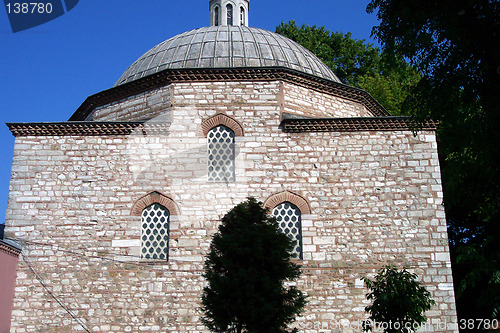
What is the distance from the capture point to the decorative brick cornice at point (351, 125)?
35.1 feet

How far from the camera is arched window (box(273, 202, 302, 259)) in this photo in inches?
398

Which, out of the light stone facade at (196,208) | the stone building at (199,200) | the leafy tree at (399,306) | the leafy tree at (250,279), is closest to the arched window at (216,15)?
the stone building at (199,200)

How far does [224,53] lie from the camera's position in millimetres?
12523

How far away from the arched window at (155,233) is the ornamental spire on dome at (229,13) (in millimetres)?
8085

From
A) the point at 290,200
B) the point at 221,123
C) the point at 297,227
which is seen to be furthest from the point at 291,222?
the point at 221,123

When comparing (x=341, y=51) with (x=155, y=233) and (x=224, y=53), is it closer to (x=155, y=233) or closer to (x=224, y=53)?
(x=224, y=53)

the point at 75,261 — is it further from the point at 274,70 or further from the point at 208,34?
the point at 208,34

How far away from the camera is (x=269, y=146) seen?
34.9 ft

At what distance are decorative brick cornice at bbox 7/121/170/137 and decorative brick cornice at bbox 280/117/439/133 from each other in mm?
2832

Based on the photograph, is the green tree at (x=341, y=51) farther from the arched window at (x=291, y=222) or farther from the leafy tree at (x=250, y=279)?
the leafy tree at (x=250, y=279)

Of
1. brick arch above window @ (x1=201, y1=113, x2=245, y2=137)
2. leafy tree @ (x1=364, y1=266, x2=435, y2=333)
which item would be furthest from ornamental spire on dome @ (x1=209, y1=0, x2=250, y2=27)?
leafy tree @ (x1=364, y1=266, x2=435, y2=333)

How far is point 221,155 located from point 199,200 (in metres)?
1.10

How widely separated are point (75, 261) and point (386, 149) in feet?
22.8

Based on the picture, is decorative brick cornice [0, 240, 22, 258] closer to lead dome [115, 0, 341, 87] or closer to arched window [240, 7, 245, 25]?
lead dome [115, 0, 341, 87]
